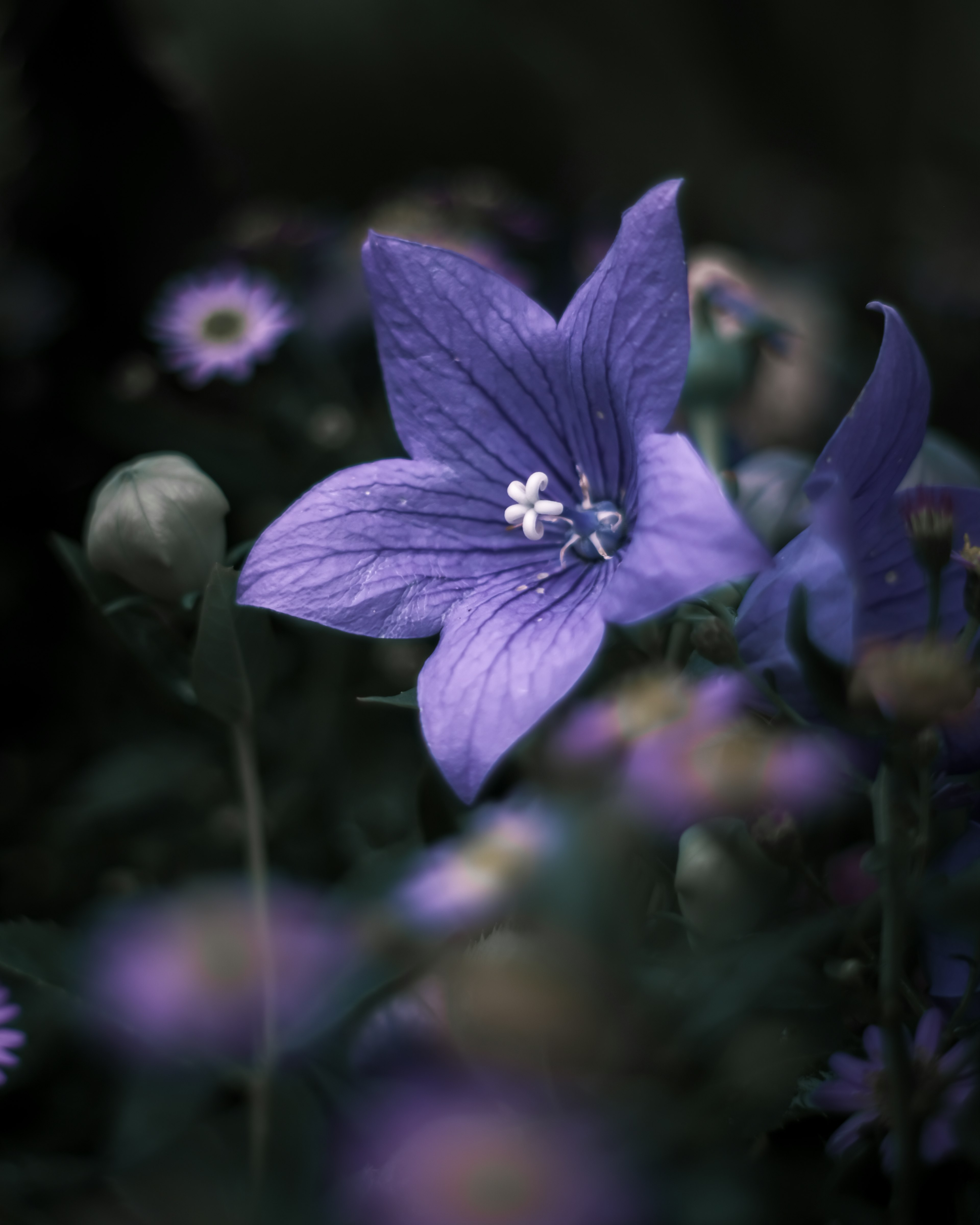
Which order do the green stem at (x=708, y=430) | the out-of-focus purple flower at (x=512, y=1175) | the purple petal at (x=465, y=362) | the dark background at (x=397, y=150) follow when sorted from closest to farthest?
the out-of-focus purple flower at (x=512, y=1175), the purple petal at (x=465, y=362), the green stem at (x=708, y=430), the dark background at (x=397, y=150)

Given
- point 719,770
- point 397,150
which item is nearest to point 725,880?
point 719,770

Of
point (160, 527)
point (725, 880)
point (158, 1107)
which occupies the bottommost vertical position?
point (158, 1107)

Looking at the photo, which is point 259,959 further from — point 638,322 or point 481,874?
point 638,322

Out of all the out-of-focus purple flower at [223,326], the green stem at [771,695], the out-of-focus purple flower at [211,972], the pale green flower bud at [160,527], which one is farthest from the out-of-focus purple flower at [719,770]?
the out-of-focus purple flower at [223,326]

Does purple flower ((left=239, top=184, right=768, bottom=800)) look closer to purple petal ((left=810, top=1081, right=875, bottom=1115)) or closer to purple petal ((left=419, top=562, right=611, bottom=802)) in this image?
purple petal ((left=419, top=562, right=611, bottom=802))

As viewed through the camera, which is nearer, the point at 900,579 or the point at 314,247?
the point at 900,579

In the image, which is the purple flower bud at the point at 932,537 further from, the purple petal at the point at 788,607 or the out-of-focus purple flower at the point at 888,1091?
the out-of-focus purple flower at the point at 888,1091

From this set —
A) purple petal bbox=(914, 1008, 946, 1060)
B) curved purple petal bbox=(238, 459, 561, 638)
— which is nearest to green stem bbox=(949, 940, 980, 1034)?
purple petal bbox=(914, 1008, 946, 1060)
